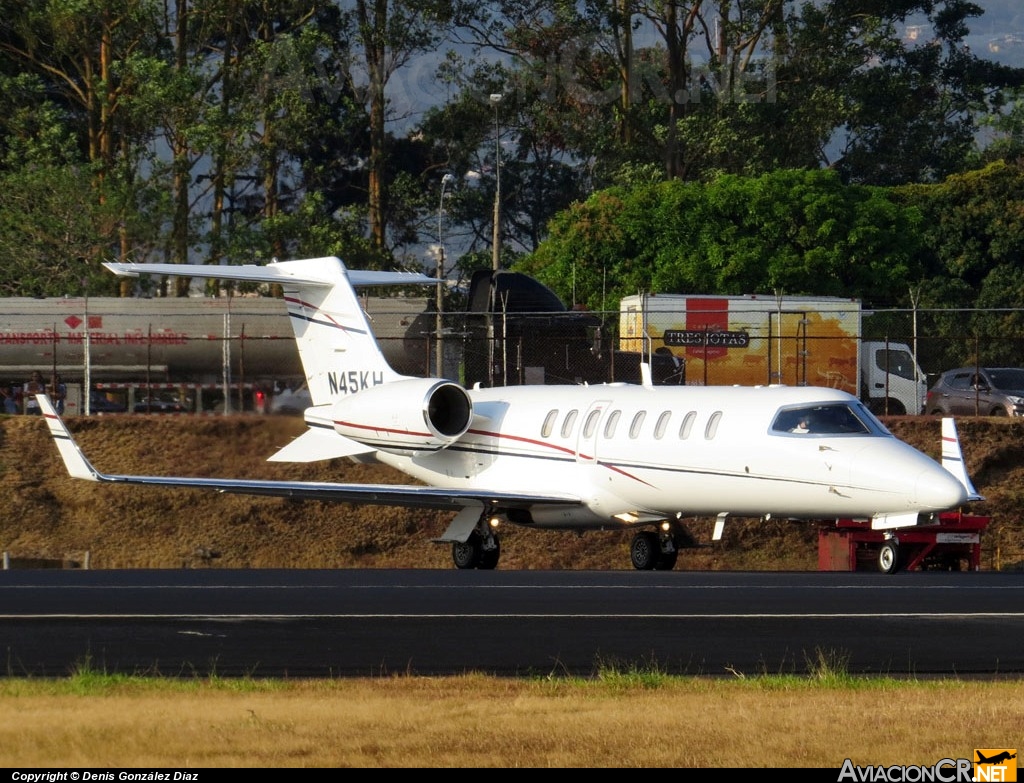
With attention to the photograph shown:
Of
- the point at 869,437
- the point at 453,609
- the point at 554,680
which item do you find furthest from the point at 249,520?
the point at 554,680

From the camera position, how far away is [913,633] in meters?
15.1

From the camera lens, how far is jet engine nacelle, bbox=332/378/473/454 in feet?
86.3

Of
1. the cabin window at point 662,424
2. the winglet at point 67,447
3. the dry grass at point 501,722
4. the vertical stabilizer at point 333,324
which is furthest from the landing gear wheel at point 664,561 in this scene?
the dry grass at point 501,722

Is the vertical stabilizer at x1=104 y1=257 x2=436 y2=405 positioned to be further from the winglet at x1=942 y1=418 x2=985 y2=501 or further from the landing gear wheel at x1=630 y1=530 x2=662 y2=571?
the winglet at x1=942 y1=418 x2=985 y2=501

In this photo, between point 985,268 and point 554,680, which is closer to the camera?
point 554,680

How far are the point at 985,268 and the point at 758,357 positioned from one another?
24.9 meters

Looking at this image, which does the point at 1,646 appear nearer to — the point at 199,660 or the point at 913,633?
the point at 199,660

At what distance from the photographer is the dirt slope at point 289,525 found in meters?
33.6

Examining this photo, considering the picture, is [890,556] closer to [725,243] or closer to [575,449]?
[575,449]

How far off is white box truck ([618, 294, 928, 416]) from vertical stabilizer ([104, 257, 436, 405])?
38.4 ft

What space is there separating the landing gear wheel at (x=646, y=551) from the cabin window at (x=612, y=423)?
1.73 meters

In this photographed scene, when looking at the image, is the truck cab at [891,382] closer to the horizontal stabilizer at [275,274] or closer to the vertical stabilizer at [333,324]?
the horizontal stabilizer at [275,274]

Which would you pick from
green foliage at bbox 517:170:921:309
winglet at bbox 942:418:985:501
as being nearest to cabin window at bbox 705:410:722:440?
winglet at bbox 942:418:985:501

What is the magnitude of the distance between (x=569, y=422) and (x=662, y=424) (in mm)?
1997
